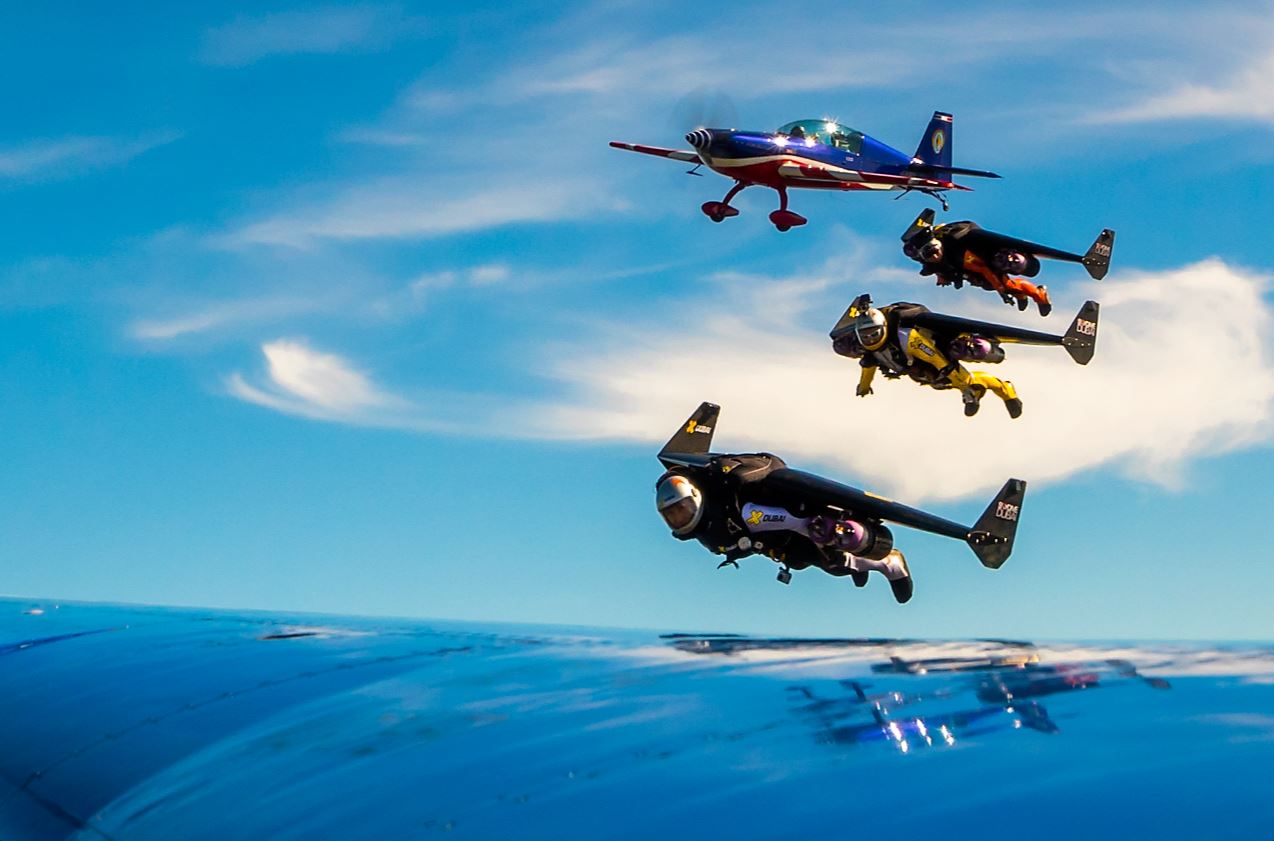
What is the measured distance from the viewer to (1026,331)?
141 feet

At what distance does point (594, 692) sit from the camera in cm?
1377

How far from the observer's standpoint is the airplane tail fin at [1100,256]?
49469 mm

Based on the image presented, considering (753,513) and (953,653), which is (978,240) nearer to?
(753,513)

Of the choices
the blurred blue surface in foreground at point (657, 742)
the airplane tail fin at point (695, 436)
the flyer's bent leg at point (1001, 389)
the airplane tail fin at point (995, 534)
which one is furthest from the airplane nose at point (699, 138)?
the blurred blue surface in foreground at point (657, 742)

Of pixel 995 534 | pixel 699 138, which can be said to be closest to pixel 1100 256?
pixel 699 138

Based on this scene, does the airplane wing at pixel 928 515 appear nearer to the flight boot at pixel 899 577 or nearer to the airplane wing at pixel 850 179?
the flight boot at pixel 899 577

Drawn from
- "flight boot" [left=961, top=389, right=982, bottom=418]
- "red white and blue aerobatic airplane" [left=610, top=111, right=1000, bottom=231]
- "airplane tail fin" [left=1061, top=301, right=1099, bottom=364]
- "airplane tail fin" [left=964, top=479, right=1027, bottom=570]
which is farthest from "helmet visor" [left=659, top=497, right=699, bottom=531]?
"red white and blue aerobatic airplane" [left=610, top=111, right=1000, bottom=231]

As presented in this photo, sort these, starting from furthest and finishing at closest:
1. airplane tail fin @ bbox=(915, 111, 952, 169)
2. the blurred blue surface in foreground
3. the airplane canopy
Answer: airplane tail fin @ bbox=(915, 111, 952, 169)
the airplane canopy
the blurred blue surface in foreground

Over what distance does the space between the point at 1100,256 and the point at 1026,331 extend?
876 cm

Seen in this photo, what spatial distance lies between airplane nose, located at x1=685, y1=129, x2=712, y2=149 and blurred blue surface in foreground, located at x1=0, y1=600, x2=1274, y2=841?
37.4 meters

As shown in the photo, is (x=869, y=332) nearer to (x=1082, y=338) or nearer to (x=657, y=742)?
(x=1082, y=338)

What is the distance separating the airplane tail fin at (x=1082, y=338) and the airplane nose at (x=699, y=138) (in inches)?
669

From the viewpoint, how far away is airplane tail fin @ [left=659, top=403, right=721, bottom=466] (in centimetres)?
3253

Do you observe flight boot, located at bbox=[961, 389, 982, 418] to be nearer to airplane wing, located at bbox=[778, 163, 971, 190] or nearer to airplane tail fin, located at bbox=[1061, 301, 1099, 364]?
airplane tail fin, located at bbox=[1061, 301, 1099, 364]
